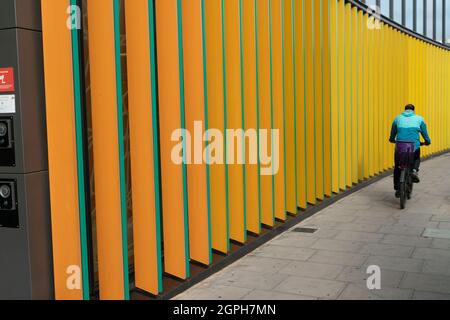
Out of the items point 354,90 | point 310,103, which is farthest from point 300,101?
point 354,90

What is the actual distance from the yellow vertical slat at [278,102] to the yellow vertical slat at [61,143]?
12.4 ft

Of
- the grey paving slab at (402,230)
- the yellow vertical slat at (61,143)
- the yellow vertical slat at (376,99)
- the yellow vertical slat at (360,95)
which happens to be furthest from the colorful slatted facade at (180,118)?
the yellow vertical slat at (376,99)

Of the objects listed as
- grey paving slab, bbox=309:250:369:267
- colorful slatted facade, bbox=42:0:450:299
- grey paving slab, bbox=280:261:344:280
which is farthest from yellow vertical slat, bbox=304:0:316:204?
grey paving slab, bbox=280:261:344:280

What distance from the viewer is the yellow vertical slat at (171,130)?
4.87 m

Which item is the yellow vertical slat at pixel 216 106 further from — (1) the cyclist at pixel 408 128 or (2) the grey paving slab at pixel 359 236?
(1) the cyclist at pixel 408 128

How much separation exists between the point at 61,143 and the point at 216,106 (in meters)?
2.22

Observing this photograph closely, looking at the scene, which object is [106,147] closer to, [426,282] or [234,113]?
[234,113]

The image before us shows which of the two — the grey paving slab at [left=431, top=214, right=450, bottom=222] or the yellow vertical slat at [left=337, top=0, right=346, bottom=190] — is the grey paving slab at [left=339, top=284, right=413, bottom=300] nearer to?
the grey paving slab at [left=431, top=214, right=450, bottom=222]

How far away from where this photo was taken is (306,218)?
8.23 meters

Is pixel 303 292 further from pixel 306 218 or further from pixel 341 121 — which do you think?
pixel 341 121

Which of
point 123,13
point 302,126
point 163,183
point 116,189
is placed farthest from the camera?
point 302,126

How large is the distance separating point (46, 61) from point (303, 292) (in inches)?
120

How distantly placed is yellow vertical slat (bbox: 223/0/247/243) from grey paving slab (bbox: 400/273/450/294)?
1.95 m

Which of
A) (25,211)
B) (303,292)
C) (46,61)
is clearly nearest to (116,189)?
(25,211)
